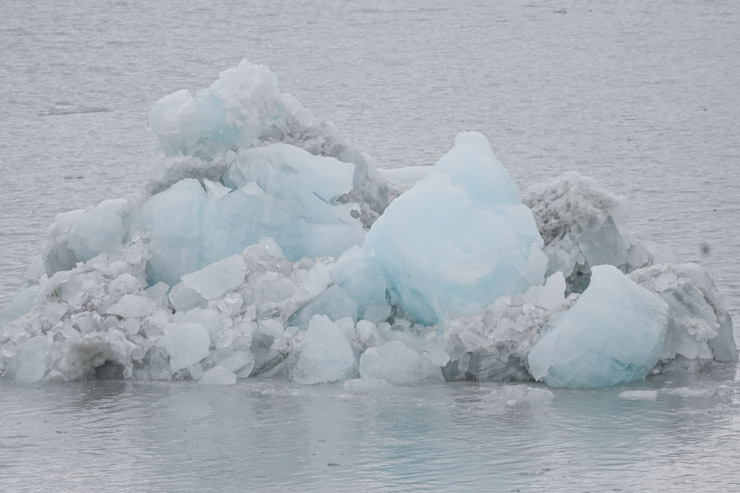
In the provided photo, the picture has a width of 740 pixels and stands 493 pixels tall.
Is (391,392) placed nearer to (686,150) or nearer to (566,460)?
(566,460)

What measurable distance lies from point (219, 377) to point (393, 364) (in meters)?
0.96

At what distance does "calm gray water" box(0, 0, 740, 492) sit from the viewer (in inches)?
282

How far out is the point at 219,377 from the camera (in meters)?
8.67

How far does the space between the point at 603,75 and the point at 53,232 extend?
40.1ft

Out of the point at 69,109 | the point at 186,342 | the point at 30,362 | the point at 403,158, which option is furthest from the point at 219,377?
the point at 69,109

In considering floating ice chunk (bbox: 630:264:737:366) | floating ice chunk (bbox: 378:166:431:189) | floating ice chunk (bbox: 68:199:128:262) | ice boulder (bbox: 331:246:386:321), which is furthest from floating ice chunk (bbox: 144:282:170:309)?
floating ice chunk (bbox: 630:264:737:366)

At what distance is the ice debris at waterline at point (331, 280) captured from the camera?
8.55 metres

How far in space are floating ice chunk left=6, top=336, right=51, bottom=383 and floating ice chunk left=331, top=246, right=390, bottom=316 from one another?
167 centimetres

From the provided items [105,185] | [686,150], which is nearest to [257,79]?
[105,185]

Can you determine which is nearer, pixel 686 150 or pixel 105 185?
pixel 105 185

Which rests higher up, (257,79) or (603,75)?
(257,79)

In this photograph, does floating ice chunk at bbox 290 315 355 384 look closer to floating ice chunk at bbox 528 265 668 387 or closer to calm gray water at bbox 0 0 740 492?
calm gray water at bbox 0 0 740 492

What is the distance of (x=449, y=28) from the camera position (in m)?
26.9

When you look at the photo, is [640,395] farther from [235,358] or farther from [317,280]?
[235,358]
